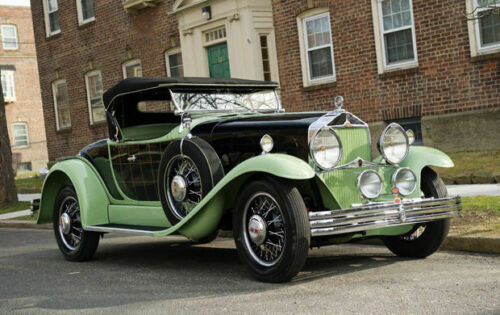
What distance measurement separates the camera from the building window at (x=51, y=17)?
24406 millimetres

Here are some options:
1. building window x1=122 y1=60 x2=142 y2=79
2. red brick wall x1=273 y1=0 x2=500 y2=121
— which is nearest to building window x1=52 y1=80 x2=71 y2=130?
building window x1=122 y1=60 x2=142 y2=79

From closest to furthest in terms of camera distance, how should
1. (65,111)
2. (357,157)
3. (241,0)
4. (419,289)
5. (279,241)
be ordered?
(419,289) → (279,241) → (357,157) → (241,0) → (65,111)

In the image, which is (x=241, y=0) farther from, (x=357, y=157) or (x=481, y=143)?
(x=357, y=157)

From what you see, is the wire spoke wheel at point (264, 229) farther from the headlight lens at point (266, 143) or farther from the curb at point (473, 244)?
the curb at point (473, 244)

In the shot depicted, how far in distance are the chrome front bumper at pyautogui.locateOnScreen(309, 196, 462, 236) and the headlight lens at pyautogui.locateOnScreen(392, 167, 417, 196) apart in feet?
0.61

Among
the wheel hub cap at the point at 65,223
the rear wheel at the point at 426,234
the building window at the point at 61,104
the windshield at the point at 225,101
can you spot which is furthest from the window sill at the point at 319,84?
the building window at the point at 61,104

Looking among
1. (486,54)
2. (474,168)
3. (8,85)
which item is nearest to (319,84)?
(486,54)

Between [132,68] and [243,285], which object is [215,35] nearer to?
[132,68]

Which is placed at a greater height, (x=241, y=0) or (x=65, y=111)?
(x=241, y=0)

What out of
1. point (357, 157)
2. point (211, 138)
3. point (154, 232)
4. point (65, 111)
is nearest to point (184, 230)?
point (154, 232)

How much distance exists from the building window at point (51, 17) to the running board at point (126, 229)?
60.5 ft

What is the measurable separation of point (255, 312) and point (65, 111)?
21.0 metres

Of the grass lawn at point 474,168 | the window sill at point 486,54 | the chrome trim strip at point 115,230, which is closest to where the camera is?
the chrome trim strip at point 115,230

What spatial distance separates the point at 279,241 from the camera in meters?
5.58
